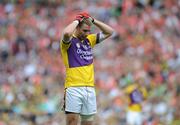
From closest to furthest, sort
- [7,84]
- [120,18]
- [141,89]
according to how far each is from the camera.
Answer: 1. [141,89]
2. [7,84]
3. [120,18]

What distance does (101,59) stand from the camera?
22719mm

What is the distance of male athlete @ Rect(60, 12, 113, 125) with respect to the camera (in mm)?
11461

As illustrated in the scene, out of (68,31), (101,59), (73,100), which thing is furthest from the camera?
(101,59)

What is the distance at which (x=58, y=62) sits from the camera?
75.2 ft

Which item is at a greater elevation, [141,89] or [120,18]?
[120,18]

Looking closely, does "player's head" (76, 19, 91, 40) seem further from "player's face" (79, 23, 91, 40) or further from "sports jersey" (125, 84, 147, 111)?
"sports jersey" (125, 84, 147, 111)

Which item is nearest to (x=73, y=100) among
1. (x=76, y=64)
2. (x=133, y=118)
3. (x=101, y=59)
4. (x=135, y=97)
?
(x=76, y=64)

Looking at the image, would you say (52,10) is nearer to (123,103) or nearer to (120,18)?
(120,18)

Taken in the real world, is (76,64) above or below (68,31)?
below

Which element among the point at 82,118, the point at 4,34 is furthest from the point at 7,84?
the point at 82,118

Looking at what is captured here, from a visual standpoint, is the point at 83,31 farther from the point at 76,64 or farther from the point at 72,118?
the point at 72,118

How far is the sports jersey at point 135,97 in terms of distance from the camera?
61.6 ft

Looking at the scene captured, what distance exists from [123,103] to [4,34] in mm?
6202

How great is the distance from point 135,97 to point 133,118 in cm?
51
